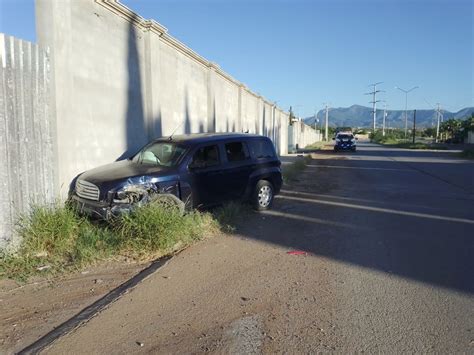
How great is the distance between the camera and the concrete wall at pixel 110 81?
7137mm

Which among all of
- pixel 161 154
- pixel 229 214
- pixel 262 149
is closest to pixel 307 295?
pixel 229 214

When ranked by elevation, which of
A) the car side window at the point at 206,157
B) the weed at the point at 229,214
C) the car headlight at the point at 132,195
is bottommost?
the weed at the point at 229,214

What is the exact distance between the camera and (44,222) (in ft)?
20.1

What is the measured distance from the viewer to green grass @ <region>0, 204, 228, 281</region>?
5.65 metres

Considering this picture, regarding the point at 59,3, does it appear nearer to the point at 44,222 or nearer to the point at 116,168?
the point at 116,168

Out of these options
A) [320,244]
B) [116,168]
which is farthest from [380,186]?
[116,168]

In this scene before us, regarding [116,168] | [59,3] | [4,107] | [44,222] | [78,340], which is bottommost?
[78,340]

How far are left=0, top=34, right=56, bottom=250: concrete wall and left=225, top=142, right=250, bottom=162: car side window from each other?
319cm

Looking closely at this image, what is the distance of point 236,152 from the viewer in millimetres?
8781

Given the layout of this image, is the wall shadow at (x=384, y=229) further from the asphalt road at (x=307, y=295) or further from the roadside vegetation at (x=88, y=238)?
the roadside vegetation at (x=88, y=238)

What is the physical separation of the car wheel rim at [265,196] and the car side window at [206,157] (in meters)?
1.43

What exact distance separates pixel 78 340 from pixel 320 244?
392cm

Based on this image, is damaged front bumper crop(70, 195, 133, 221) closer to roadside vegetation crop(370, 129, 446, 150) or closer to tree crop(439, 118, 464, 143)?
roadside vegetation crop(370, 129, 446, 150)

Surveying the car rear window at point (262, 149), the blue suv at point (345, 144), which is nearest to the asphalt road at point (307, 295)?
the car rear window at point (262, 149)
